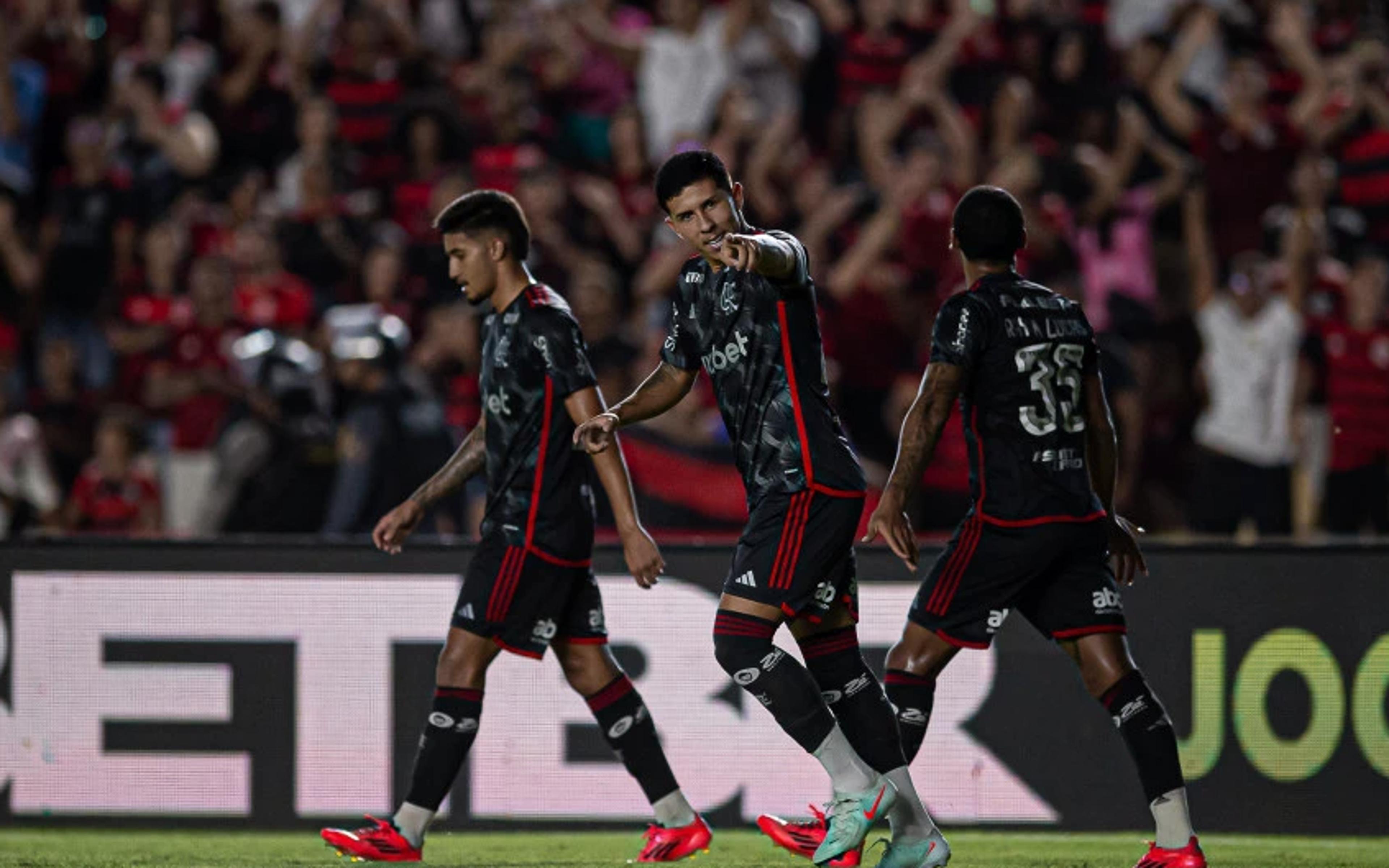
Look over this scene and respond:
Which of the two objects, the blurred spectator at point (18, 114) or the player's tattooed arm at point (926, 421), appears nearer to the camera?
the player's tattooed arm at point (926, 421)

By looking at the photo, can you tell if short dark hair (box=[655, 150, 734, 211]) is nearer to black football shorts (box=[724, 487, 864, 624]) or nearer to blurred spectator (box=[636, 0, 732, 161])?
black football shorts (box=[724, 487, 864, 624])

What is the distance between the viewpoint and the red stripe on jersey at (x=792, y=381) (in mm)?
5605

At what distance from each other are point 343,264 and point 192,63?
9.22 feet

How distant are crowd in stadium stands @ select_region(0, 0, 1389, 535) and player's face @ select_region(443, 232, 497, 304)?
3.27 metres

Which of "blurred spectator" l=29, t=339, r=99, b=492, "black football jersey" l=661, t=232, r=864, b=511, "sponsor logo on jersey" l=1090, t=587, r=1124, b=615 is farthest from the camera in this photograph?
"blurred spectator" l=29, t=339, r=99, b=492

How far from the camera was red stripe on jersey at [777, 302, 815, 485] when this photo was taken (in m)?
5.61

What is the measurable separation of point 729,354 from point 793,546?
607mm

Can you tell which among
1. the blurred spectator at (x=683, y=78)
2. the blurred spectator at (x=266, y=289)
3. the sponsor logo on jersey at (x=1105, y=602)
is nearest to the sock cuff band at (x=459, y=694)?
the sponsor logo on jersey at (x=1105, y=602)

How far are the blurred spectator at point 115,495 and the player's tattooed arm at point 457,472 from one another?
4.06 m

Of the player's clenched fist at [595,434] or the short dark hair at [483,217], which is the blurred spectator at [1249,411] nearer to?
the short dark hair at [483,217]

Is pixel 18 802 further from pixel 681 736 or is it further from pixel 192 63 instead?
pixel 192 63

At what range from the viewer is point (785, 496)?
561 cm

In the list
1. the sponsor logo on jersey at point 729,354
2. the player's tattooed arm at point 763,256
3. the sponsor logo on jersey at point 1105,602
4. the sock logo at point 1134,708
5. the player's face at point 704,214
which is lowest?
the sock logo at point 1134,708

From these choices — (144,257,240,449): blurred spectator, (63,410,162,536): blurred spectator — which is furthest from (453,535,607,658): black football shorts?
(144,257,240,449): blurred spectator
